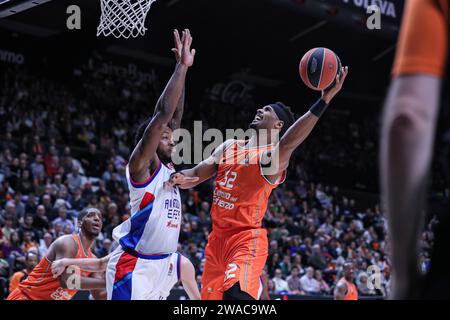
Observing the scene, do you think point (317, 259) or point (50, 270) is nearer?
point (50, 270)

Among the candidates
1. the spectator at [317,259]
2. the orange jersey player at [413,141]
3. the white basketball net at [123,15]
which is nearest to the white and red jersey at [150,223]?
the white basketball net at [123,15]

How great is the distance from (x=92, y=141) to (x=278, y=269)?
650 cm

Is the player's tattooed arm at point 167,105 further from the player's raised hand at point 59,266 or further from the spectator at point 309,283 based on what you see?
the spectator at point 309,283

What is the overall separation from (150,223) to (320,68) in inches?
69.9

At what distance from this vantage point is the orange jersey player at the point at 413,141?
4.25 ft

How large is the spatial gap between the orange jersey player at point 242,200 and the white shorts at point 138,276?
0.42 metres

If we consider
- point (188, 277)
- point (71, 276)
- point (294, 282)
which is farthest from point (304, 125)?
point (294, 282)

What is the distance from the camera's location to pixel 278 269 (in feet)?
43.7

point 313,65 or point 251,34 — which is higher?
point 251,34

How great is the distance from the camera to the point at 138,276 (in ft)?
14.4

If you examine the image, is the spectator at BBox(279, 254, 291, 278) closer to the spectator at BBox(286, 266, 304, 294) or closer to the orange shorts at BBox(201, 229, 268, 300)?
the spectator at BBox(286, 266, 304, 294)

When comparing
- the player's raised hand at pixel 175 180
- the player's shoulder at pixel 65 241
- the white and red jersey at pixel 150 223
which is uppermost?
the player's raised hand at pixel 175 180

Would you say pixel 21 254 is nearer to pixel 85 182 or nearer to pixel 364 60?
pixel 85 182

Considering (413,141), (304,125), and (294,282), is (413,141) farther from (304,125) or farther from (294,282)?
(294,282)
